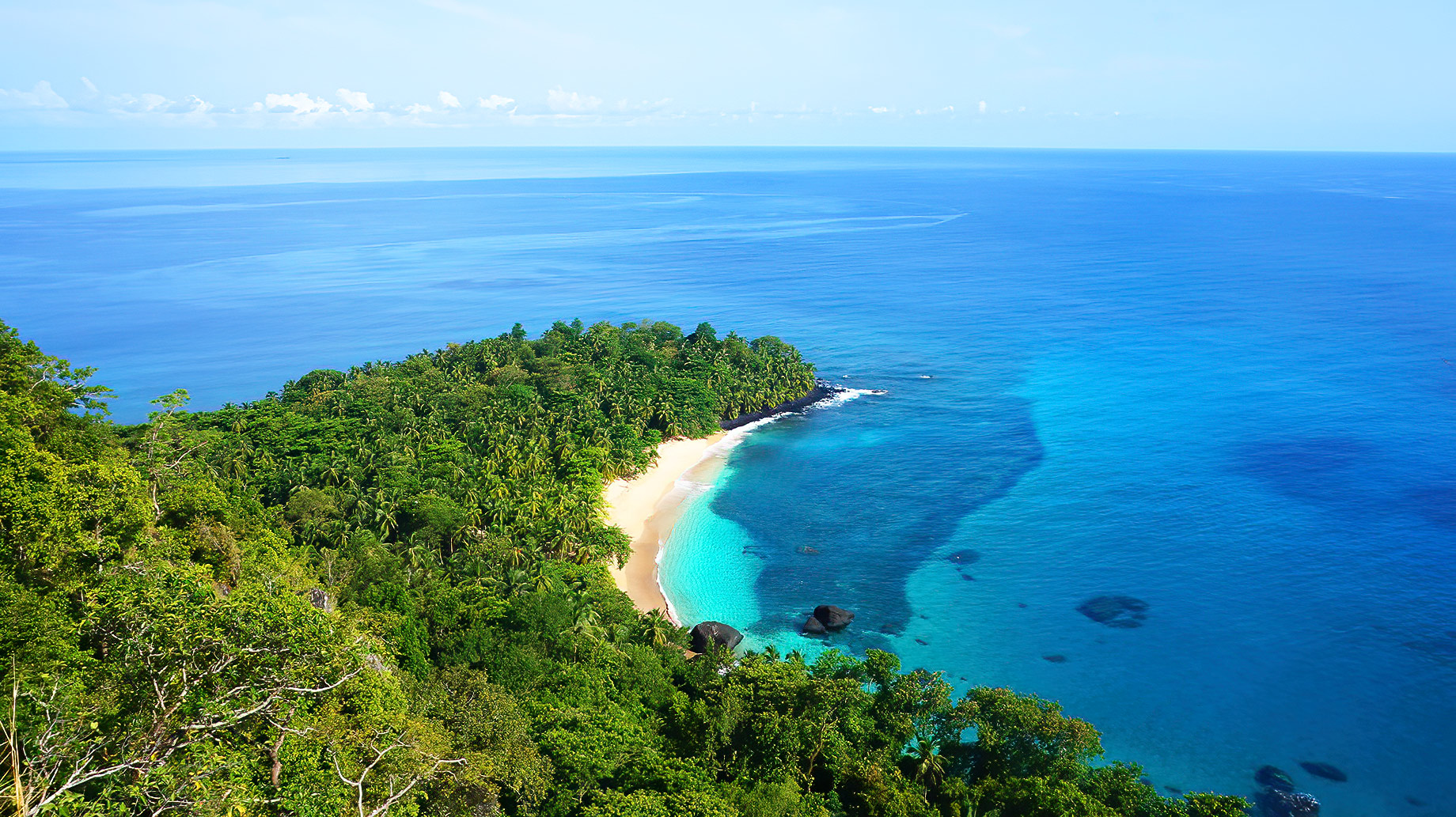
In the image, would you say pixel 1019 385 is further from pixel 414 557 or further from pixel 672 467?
pixel 414 557

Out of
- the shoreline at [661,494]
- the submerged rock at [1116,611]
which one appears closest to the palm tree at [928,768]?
the shoreline at [661,494]

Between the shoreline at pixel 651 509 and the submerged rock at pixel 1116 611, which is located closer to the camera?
the submerged rock at pixel 1116 611

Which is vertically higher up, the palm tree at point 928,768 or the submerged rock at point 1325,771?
the palm tree at point 928,768

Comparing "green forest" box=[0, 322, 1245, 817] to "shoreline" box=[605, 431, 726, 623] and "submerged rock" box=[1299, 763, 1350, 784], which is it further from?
"submerged rock" box=[1299, 763, 1350, 784]

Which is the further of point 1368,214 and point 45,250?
point 1368,214

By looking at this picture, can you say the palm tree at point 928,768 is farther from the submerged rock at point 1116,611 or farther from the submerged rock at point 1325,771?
the submerged rock at point 1116,611

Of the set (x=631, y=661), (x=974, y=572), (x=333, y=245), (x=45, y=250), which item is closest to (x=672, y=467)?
(x=974, y=572)

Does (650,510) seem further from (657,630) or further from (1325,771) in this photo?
(1325,771)
